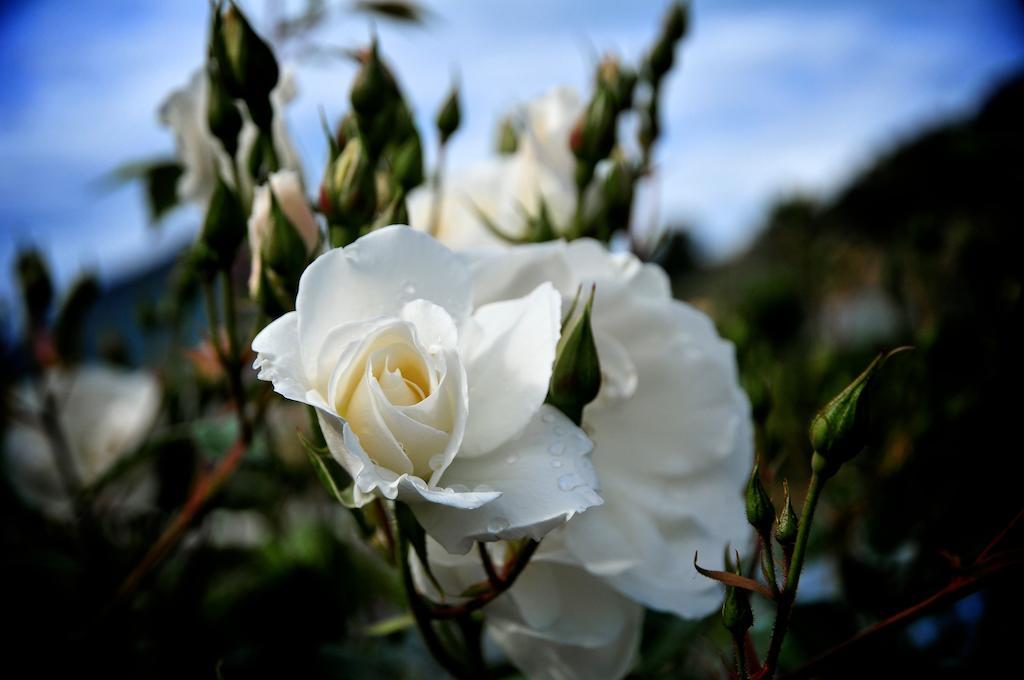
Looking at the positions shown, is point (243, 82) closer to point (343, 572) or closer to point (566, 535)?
point (566, 535)

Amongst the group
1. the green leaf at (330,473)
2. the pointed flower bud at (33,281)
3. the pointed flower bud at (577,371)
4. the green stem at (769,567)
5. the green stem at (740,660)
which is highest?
the pointed flower bud at (577,371)

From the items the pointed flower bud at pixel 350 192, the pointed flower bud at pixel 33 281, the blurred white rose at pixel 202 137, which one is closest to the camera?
the pointed flower bud at pixel 350 192

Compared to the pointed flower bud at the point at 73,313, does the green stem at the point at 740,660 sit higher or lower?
higher

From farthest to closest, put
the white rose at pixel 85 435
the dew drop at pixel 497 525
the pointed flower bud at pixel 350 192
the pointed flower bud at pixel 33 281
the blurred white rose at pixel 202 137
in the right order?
the white rose at pixel 85 435 → the pointed flower bud at pixel 33 281 → the blurred white rose at pixel 202 137 → the pointed flower bud at pixel 350 192 → the dew drop at pixel 497 525

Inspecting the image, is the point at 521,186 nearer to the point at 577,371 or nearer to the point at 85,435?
the point at 577,371

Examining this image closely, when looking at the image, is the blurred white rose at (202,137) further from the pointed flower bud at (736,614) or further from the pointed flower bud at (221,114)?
the pointed flower bud at (736,614)

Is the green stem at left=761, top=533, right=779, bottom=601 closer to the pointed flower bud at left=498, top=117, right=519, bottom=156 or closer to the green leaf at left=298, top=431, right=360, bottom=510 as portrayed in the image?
the green leaf at left=298, top=431, right=360, bottom=510

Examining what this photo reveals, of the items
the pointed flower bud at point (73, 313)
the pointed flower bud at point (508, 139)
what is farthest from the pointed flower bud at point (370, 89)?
the pointed flower bud at point (73, 313)

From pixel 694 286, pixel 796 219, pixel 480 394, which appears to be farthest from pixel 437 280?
pixel 694 286
